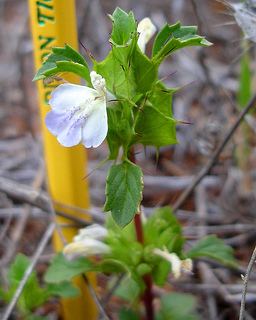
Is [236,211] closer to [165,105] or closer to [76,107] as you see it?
[165,105]

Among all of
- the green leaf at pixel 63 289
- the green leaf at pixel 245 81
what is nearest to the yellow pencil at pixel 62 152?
the green leaf at pixel 63 289

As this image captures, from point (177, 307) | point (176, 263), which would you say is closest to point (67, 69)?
point (176, 263)

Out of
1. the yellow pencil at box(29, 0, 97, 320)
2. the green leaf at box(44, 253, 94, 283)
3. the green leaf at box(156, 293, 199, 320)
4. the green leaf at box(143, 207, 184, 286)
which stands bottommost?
the green leaf at box(156, 293, 199, 320)

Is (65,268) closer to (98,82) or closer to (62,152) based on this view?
(62,152)

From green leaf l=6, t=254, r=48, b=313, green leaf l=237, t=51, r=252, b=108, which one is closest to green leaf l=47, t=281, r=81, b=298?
green leaf l=6, t=254, r=48, b=313

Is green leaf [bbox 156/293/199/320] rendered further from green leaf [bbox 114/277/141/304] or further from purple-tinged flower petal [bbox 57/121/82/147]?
purple-tinged flower petal [bbox 57/121/82/147]

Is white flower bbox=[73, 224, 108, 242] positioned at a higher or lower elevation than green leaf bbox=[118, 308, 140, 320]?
higher
